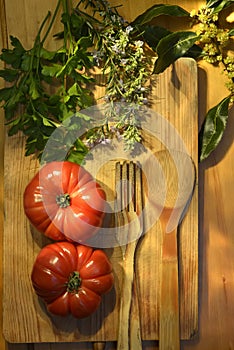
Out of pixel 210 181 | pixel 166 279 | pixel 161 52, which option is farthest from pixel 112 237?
pixel 161 52

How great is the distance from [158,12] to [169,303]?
0.57m

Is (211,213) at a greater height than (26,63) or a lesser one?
lesser

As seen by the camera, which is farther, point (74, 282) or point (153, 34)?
point (153, 34)

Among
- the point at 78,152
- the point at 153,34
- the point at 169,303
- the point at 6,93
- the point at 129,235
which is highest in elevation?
the point at 153,34

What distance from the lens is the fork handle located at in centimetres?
150

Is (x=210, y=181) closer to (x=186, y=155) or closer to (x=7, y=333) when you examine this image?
(x=186, y=155)

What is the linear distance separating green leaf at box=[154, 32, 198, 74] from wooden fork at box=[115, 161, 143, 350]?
203 mm

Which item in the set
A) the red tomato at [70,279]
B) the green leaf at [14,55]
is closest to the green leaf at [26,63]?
the green leaf at [14,55]

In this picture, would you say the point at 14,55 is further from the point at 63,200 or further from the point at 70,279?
the point at 70,279

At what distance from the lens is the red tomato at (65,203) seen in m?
1.45

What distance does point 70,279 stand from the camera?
1.44 m

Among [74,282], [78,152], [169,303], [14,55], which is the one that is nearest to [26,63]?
[14,55]

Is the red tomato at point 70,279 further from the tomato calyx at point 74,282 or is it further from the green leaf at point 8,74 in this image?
the green leaf at point 8,74

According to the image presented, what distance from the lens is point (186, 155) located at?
1541 mm
